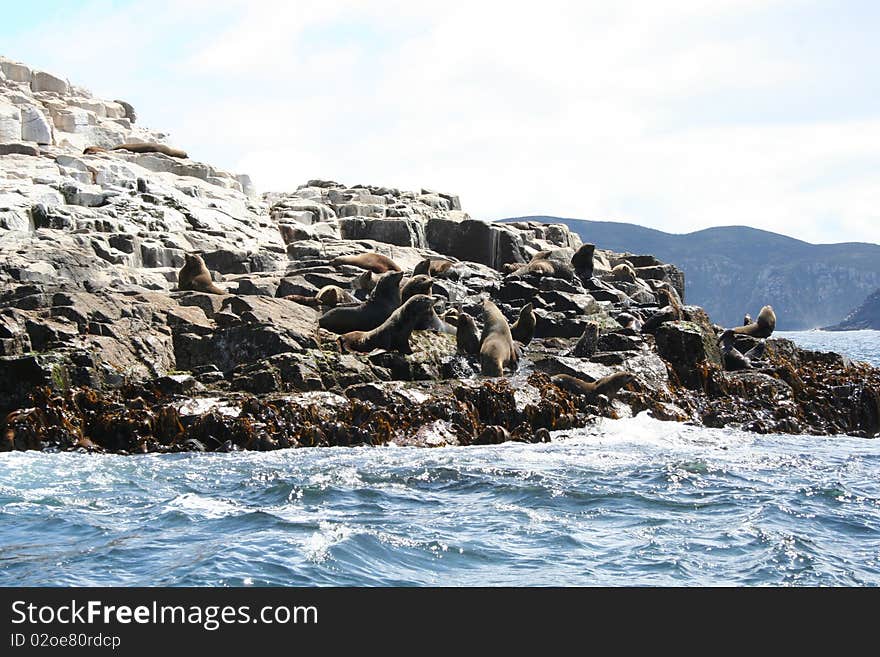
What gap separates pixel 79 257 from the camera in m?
18.7

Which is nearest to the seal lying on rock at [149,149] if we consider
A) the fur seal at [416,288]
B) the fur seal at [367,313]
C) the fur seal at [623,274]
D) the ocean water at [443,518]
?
the fur seal at [623,274]

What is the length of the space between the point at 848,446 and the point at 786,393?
2.62m

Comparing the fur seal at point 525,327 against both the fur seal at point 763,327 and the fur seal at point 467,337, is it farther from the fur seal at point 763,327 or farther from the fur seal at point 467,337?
the fur seal at point 763,327

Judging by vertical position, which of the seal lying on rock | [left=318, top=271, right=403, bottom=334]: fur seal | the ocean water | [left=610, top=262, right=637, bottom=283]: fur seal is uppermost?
the seal lying on rock

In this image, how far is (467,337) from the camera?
17.5 meters

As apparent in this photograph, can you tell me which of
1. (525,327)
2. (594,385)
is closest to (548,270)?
(525,327)

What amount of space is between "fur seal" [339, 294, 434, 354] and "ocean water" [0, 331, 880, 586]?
10.8ft

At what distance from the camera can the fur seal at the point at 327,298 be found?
19109 millimetres

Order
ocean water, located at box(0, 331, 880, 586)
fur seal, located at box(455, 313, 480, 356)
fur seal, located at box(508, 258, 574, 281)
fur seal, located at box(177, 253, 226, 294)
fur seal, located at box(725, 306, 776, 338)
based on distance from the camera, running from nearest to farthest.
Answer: ocean water, located at box(0, 331, 880, 586)
fur seal, located at box(455, 313, 480, 356)
fur seal, located at box(177, 253, 226, 294)
fur seal, located at box(508, 258, 574, 281)
fur seal, located at box(725, 306, 776, 338)

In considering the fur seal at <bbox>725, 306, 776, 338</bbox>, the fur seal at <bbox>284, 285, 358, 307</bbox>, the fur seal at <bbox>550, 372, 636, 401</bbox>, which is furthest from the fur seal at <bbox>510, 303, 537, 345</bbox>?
the fur seal at <bbox>725, 306, 776, 338</bbox>

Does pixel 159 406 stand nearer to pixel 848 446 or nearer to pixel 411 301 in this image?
pixel 411 301

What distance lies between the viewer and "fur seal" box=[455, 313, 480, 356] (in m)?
17.4

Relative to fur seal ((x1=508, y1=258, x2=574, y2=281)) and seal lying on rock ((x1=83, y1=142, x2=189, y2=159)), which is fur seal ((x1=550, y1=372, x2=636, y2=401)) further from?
seal lying on rock ((x1=83, y1=142, x2=189, y2=159))
